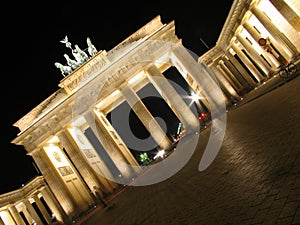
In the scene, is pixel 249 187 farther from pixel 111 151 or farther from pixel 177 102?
pixel 111 151

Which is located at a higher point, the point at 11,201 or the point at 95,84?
the point at 95,84

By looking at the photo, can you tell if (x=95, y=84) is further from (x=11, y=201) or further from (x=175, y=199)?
(x=175, y=199)

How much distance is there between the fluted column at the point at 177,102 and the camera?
28938 mm

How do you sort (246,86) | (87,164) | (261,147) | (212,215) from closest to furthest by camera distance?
(212,215) < (261,147) < (87,164) < (246,86)

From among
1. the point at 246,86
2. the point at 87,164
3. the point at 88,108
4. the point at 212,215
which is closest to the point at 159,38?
the point at 88,108

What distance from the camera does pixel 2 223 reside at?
32.4 meters

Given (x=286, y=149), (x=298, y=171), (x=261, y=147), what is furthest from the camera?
(x=261, y=147)

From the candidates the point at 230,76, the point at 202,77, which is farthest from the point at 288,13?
the point at 230,76

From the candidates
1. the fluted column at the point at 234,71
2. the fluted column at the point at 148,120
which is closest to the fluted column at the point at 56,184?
the fluted column at the point at 148,120

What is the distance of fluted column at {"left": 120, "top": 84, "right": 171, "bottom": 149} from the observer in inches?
1161

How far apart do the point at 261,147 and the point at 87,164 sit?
25.8 m

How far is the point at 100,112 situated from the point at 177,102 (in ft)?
37.7

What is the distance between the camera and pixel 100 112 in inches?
1400

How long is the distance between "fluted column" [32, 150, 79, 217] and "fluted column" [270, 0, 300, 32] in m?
28.2
